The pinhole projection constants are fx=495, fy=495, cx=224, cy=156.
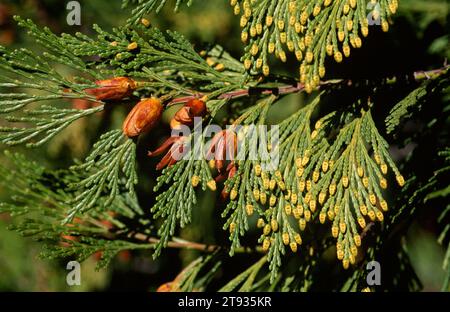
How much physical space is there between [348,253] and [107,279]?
2.49 meters

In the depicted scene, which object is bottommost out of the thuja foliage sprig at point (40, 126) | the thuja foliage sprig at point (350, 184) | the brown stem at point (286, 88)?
the thuja foliage sprig at point (350, 184)

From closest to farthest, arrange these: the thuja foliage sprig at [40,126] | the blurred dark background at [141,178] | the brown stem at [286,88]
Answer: the thuja foliage sprig at [40,126] < the brown stem at [286,88] < the blurred dark background at [141,178]

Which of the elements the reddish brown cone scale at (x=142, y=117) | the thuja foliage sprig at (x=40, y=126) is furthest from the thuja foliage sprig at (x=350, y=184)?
the thuja foliage sprig at (x=40, y=126)

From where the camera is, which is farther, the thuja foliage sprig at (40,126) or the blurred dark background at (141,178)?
the blurred dark background at (141,178)

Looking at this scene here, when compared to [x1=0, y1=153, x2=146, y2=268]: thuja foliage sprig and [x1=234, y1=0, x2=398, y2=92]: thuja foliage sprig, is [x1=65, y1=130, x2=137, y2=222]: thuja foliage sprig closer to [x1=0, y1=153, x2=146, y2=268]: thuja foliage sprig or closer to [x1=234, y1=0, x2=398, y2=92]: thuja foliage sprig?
[x1=0, y1=153, x2=146, y2=268]: thuja foliage sprig

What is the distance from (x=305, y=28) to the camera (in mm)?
1678

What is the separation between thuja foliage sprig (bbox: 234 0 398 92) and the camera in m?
1.60

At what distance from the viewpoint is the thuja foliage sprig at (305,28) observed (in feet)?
5.24

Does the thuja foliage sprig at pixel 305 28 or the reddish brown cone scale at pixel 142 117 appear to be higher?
the thuja foliage sprig at pixel 305 28

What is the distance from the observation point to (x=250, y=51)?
1652mm

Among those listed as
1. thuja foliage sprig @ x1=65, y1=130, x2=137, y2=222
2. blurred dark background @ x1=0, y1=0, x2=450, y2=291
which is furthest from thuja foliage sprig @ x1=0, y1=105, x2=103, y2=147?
blurred dark background @ x1=0, y1=0, x2=450, y2=291

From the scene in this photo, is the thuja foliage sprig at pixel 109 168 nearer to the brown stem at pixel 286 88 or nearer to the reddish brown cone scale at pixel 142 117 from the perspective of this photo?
the reddish brown cone scale at pixel 142 117

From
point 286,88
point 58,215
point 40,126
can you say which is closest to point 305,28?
point 286,88

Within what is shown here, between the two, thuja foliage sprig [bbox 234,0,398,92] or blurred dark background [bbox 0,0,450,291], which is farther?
blurred dark background [bbox 0,0,450,291]
